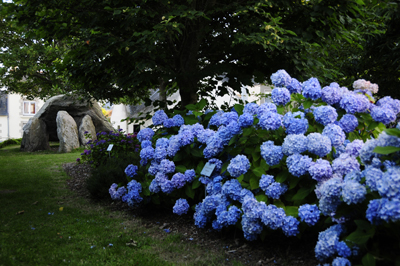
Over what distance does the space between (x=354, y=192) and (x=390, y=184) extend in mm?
237

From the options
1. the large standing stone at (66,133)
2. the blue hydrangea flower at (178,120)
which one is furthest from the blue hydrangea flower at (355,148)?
the large standing stone at (66,133)

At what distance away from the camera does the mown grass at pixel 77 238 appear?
299 cm

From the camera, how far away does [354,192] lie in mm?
1938

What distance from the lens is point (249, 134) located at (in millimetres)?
3105

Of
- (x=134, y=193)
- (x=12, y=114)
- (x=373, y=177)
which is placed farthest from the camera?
(x=12, y=114)

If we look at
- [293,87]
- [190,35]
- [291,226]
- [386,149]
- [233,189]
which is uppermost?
[190,35]

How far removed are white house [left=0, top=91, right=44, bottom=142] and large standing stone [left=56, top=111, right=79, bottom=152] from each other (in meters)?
22.4

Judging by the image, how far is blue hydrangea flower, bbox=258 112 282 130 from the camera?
114 inches

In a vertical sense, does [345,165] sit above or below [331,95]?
below

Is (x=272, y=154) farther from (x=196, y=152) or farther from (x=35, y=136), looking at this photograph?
(x=35, y=136)

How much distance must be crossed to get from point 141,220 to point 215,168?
1402 millimetres

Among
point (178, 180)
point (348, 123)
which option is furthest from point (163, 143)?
point (348, 123)

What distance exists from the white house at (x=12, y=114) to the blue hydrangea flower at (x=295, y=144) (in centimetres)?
3598

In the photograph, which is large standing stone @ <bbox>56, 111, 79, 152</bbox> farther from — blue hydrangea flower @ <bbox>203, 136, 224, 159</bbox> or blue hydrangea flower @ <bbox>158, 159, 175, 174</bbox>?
blue hydrangea flower @ <bbox>203, 136, 224, 159</bbox>
